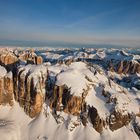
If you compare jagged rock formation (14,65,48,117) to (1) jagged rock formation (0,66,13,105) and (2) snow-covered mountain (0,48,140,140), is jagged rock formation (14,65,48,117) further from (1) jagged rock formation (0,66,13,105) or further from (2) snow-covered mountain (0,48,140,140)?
(1) jagged rock formation (0,66,13,105)

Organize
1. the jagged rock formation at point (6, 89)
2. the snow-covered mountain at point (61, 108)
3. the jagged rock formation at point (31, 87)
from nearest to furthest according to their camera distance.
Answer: the snow-covered mountain at point (61, 108), the jagged rock formation at point (31, 87), the jagged rock formation at point (6, 89)

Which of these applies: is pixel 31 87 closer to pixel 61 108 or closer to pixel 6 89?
pixel 6 89

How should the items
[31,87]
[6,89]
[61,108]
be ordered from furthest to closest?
[6,89] < [31,87] < [61,108]

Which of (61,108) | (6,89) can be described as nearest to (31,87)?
(6,89)

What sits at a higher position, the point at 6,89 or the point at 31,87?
the point at 31,87

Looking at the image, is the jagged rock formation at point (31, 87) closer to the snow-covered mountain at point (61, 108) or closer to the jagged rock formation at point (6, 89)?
the snow-covered mountain at point (61, 108)

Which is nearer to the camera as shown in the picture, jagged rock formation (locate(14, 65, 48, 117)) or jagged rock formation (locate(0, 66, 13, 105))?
jagged rock formation (locate(14, 65, 48, 117))

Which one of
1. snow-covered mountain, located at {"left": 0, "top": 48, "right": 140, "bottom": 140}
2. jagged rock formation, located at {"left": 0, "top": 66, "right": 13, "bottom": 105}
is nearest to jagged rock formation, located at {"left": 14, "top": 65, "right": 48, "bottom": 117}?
snow-covered mountain, located at {"left": 0, "top": 48, "right": 140, "bottom": 140}

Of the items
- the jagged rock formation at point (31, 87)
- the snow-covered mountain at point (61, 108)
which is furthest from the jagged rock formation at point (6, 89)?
the jagged rock formation at point (31, 87)

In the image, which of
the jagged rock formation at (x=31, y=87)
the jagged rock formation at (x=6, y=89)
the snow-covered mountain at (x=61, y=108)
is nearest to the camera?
the snow-covered mountain at (x=61, y=108)

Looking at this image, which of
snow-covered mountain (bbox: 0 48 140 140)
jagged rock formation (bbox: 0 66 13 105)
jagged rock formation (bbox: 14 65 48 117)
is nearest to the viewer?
snow-covered mountain (bbox: 0 48 140 140)

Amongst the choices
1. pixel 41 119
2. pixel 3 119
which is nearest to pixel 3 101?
pixel 3 119
